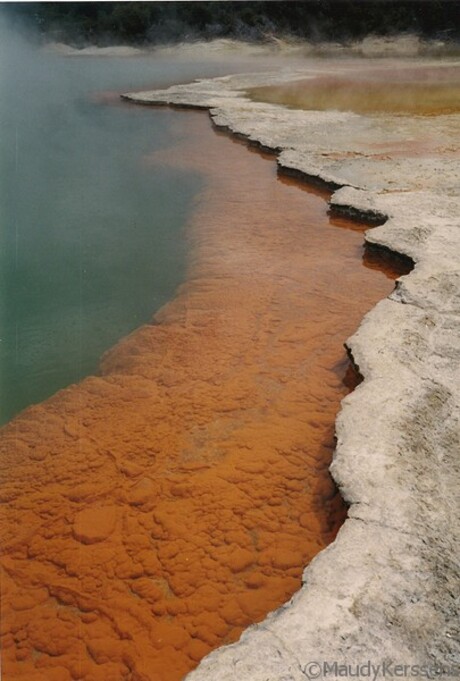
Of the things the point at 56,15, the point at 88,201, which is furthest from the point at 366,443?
the point at 56,15

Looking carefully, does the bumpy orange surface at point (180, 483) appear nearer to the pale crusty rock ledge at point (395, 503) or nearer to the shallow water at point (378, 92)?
the pale crusty rock ledge at point (395, 503)

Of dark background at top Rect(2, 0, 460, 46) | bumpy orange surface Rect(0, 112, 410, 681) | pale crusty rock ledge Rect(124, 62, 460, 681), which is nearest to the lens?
pale crusty rock ledge Rect(124, 62, 460, 681)

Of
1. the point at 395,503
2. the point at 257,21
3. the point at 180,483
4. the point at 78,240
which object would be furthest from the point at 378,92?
the point at 257,21

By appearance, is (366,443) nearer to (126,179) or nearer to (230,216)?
(230,216)

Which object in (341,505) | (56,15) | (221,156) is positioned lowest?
(341,505)

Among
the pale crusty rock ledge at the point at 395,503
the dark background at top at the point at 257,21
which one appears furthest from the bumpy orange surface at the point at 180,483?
the dark background at top at the point at 257,21

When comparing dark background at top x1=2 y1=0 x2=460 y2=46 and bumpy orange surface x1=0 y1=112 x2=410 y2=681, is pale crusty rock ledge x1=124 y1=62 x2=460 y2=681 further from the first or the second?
dark background at top x1=2 y1=0 x2=460 y2=46

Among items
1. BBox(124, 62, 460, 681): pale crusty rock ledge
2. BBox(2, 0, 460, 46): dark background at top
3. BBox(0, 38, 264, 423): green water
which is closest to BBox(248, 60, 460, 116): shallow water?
BBox(0, 38, 264, 423): green water
